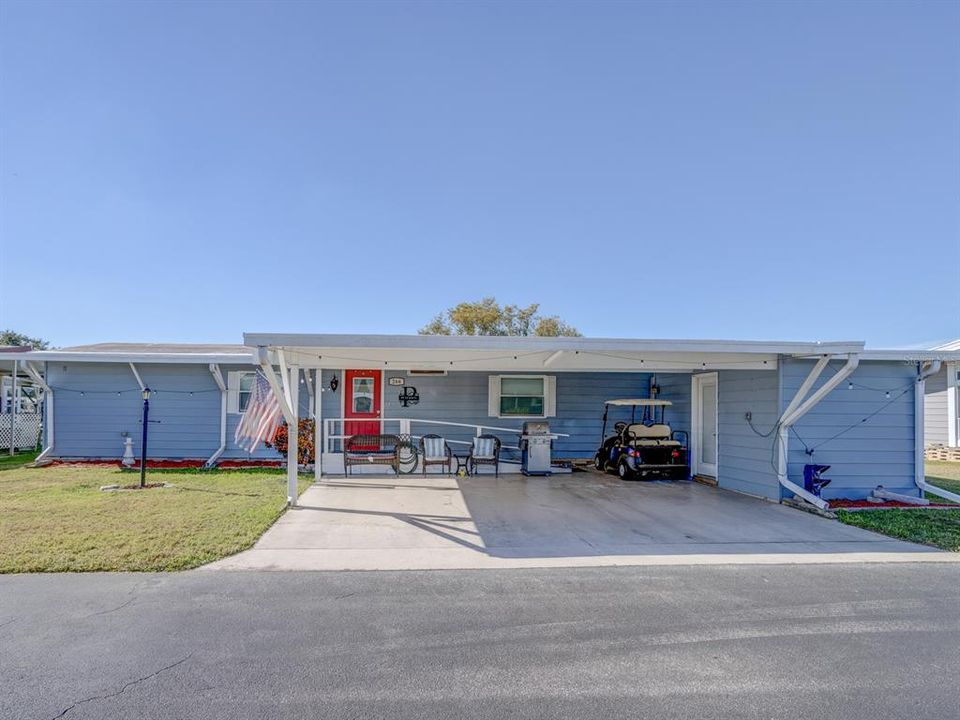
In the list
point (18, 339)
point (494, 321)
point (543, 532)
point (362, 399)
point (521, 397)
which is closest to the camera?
point (543, 532)

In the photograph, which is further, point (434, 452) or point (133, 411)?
point (133, 411)

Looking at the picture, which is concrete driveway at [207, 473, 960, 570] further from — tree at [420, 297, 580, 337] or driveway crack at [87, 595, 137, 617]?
tree at [420, 297, 580, 337]

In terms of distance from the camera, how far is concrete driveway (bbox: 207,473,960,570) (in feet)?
16.8

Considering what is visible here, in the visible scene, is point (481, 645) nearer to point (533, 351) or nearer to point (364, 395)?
point (533, 351)

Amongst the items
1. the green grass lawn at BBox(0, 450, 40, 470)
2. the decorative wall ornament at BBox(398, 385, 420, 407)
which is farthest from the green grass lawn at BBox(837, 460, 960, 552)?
the green grass lawn at BBox(0, 450, 40, 470)

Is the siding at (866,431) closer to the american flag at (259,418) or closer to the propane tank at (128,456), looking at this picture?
the american flag at (259,418)

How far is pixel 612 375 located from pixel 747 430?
Answer: 377 cm

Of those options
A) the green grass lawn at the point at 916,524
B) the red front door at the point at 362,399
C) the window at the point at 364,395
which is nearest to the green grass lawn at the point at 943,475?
the green grass lawn at the point at 916,524

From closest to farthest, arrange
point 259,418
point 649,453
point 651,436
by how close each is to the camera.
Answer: point 649,453 → point 651,436 → point 259,418

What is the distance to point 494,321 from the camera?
92.0 ft

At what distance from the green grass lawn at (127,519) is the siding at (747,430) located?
7232 mm

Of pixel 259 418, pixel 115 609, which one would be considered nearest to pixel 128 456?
pixel 259 418

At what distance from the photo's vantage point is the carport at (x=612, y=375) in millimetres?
6824

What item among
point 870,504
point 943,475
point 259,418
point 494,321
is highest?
point 494,321
